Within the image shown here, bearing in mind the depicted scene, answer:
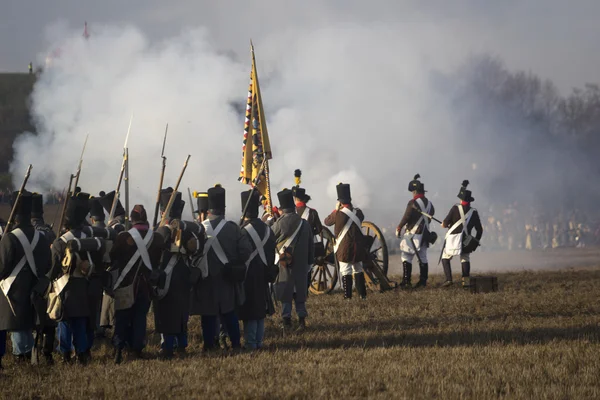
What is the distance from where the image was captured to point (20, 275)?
8.33 m

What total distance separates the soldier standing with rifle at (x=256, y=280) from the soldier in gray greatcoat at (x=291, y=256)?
105 cm

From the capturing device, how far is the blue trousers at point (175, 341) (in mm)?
8422

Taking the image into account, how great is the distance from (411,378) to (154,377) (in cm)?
188

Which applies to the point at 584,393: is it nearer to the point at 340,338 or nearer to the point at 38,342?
the point at 340,338

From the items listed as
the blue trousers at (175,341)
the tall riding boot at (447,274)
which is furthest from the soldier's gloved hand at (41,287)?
the tall riding boot at (447,274)

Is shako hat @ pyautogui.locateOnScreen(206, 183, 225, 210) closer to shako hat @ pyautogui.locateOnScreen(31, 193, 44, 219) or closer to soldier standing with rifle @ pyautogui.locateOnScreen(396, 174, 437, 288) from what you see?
shako hat @ pyautogui.locateOnScreen(31, 193, 44, 219)

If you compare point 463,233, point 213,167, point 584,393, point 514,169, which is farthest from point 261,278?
point 514,169

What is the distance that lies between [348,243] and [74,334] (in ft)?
16.8

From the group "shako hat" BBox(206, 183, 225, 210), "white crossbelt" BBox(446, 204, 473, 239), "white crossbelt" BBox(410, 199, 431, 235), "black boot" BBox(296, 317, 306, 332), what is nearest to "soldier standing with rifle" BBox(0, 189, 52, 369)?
"shako hat" BBox(206, 183, 225, 210)

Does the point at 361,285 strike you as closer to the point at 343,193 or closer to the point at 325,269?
the point at 343,193

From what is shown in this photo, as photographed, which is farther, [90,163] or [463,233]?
[90,163]

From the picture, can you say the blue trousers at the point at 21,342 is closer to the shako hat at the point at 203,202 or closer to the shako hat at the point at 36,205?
the shako hat at the point at 36,205

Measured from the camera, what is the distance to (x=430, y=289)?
14.0 m

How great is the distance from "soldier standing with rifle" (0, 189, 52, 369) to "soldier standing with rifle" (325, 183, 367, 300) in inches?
201
